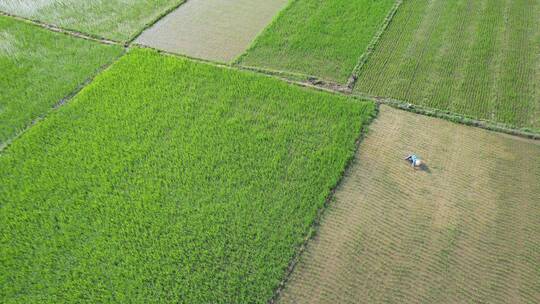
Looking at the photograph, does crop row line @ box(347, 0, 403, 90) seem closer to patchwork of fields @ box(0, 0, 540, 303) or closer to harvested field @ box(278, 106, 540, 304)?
patchwork of fields @ box(0, 0, 540, 303)

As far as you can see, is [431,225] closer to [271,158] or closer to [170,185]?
[271,158]

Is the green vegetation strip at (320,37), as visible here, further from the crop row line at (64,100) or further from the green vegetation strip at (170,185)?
the crop row line at (64,100)

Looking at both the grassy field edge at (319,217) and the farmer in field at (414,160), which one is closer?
the grassy field edge at (319,217)

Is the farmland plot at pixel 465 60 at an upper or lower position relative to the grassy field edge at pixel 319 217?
upper

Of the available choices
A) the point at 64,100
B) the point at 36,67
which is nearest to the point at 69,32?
the point at 36,67

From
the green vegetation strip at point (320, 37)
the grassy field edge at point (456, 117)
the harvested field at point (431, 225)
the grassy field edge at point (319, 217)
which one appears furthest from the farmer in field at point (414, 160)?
the green vegetation strip at point (320, 37)

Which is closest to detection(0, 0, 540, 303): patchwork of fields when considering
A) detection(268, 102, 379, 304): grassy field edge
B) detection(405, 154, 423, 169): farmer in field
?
detection(268, 102, 379, 304): grassy field edge

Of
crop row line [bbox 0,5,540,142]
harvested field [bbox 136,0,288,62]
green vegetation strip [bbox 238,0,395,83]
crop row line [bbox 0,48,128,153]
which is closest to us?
crop row line [bbox 0,48,128,153]
